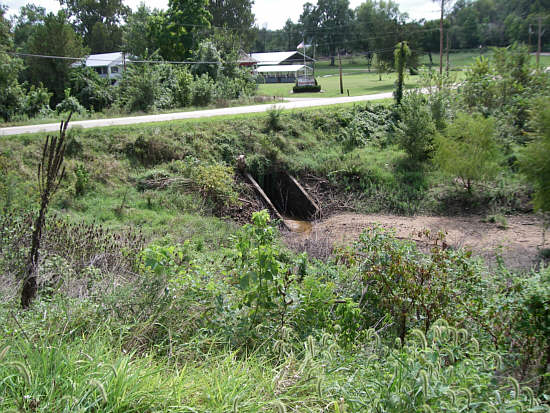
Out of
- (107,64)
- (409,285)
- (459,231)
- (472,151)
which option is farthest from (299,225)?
(107,64)

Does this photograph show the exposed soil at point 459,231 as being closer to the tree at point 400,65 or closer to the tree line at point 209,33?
the tree at point 400,65

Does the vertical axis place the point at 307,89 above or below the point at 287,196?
above

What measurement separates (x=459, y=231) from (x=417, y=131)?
5.49m

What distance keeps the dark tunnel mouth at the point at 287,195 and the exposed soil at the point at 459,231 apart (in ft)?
3.57

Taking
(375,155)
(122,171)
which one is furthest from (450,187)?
(122,171)

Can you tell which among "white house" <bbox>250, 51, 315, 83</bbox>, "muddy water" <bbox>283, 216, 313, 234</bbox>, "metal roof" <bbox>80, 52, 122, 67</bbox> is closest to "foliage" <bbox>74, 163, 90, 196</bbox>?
"muddy water" <bbox>283, 216, 313, 234</bbox>

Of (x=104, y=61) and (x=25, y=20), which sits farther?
(x=25, y=20)

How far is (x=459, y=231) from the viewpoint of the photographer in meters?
14.0

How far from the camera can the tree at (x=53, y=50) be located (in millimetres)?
37125

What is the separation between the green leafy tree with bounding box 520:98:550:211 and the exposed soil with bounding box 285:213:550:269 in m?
1.17

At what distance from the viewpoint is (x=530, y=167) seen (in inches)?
527

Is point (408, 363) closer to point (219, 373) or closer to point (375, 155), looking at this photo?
point (219, 373)

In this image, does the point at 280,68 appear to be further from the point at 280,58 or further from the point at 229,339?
the point at 229,339

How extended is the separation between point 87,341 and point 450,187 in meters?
15.6
